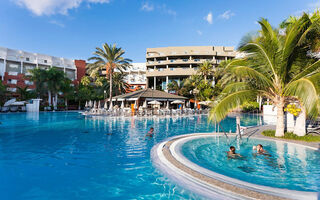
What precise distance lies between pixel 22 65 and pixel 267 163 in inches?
2098

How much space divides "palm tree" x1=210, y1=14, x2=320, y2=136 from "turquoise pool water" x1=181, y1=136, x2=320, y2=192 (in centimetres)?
154

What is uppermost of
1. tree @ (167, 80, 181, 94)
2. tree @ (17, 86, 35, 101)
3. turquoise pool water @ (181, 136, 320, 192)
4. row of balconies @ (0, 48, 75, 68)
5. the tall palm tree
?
row of balconies @ (0, 48, 75, 68)

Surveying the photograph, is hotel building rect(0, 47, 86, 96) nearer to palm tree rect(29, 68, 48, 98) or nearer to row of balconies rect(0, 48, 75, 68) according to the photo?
row of balconies rect(0, 48, 75, 68)

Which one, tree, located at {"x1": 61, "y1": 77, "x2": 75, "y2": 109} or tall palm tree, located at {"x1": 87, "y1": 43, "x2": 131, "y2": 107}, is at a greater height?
tall palm tree, located at {"x1": 87, "y1": 43, "x2": 131, "y2": 107}

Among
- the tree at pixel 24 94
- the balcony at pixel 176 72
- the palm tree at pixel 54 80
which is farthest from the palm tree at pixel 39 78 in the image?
the balcony at pixel 176 72

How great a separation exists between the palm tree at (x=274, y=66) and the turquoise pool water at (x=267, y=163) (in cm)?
154

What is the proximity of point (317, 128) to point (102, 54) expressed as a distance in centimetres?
2606

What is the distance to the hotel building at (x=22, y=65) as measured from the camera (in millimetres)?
39375

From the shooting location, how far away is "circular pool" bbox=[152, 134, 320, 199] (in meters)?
3.81

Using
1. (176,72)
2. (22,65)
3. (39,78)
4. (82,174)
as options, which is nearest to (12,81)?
(22,65)

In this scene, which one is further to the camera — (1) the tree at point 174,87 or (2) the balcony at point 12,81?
(1) the tree at point 174,87

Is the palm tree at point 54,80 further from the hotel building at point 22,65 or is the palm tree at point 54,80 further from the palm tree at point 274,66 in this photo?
the palm tree at point 274,66

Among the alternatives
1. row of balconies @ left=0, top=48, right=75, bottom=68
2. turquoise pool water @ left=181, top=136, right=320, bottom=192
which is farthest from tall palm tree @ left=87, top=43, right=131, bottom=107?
row of balconies @ left=0, top=48, right=75, bottom=68

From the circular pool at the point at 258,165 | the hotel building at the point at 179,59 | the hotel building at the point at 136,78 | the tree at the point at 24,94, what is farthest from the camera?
the hotel building at the point at 136,78
